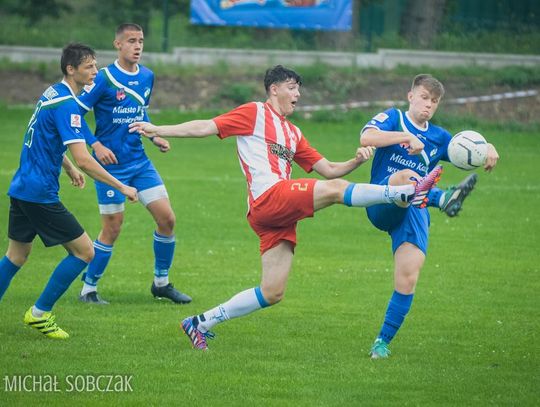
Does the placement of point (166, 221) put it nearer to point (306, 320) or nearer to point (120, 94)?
point (120, 94)

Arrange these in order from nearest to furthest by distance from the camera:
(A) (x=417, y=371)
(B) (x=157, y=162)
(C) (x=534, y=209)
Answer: (A) (x=417, y=371)
(C) (x=534, y=209)
(B) (x=157, y=162)

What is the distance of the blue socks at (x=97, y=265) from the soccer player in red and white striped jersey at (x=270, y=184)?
211 centimetres

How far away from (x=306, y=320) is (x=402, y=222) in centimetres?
172

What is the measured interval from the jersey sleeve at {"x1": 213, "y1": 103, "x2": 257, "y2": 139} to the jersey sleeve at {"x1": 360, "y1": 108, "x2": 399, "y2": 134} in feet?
2.89

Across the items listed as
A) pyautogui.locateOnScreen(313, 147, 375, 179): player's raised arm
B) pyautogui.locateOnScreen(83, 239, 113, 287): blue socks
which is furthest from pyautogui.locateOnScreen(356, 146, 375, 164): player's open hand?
pyautogui.locateOnScreen(83, 239, 113, 287): blue socks

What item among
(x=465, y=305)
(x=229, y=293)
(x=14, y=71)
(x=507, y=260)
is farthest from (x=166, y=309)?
(x=14, y=71)

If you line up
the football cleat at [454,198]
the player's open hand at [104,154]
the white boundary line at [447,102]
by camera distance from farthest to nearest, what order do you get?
the white boundary line at [447,102]
the player's open hand at [104,154]
the football cleat at [454,198]

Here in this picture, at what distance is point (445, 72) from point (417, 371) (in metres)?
21.4

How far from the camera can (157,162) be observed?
808 inches

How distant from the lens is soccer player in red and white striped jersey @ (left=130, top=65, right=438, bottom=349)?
7820 millimetres

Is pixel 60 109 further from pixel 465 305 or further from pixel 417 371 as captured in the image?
pixel 465 305

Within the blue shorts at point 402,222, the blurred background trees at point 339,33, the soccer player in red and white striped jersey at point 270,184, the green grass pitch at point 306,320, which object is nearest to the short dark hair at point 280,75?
the soccer player in red and white striped jersey at point 270,184

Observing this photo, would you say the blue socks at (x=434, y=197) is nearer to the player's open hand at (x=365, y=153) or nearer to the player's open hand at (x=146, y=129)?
the player's open hand at (x=365, y=153)

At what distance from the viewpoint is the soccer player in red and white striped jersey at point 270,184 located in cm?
782
